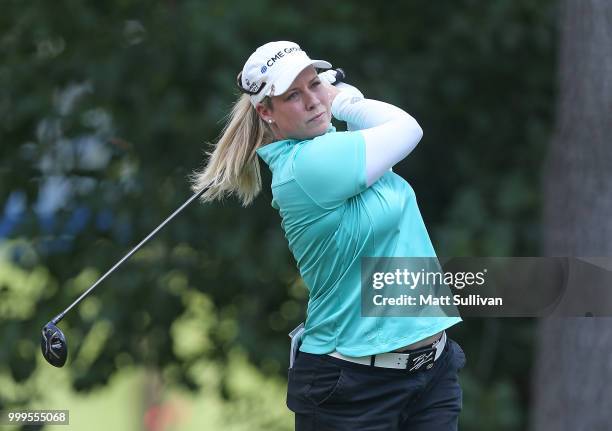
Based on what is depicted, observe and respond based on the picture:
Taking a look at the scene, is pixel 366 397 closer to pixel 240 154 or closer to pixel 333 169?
pixel 333 169

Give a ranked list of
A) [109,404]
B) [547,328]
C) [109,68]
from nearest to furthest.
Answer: [547,328] < [109,68] < [109,404]

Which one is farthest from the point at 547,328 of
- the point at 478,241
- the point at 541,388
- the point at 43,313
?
the point at 43,313

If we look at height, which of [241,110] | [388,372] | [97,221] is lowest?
[388,372]

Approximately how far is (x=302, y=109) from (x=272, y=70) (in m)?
0.11

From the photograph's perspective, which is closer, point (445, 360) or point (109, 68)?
point (445, 360)

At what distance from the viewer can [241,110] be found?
3133mm

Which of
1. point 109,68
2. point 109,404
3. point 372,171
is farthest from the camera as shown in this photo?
point 109,404

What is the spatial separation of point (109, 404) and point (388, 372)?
4027 millimetres

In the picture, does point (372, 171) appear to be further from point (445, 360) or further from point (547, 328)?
point (547, 328)

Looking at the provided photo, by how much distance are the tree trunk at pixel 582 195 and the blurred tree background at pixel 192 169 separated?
98 cm

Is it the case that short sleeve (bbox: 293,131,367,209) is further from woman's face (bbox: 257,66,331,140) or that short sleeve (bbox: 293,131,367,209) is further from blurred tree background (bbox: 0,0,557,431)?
blurred tree background (bbox: 0,0,557,431)

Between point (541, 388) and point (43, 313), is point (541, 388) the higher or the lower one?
the lower one

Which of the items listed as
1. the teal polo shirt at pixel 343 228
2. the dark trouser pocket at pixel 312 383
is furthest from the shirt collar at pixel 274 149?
the dark trouser pocket at pixel 312 383

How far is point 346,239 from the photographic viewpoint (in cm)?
291
